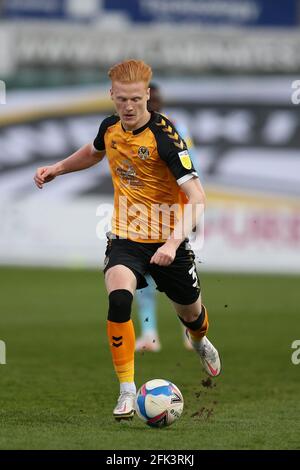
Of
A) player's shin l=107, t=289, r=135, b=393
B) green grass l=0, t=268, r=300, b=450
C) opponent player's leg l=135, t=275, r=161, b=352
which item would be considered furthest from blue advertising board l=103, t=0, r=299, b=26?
player's shin l=107, t=289, r=135, b=393

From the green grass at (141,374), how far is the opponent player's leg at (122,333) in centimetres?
15

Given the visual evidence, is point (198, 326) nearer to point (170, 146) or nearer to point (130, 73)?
point (170, 146)

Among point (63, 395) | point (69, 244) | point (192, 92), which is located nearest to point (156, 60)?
point (192, 92)

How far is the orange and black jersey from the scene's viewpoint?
7.34m

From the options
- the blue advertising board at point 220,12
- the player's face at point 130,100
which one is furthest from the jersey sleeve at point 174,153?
the blue advertising board at point 220,12

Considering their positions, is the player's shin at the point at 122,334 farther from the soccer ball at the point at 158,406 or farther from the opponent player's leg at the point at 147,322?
the opponent player's leg at the point at 147,322

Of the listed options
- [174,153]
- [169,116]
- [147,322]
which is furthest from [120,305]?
[169,116]

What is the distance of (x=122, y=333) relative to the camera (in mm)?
7176

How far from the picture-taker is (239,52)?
2278 cm

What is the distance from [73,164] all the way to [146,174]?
781 mm

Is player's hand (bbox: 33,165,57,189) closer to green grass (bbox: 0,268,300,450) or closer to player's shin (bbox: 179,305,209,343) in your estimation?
player's shin (bbox: 179,305,209,343)

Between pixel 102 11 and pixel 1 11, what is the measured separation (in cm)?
237

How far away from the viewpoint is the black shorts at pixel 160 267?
295 inches

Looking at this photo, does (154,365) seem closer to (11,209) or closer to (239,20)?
(11,209)
